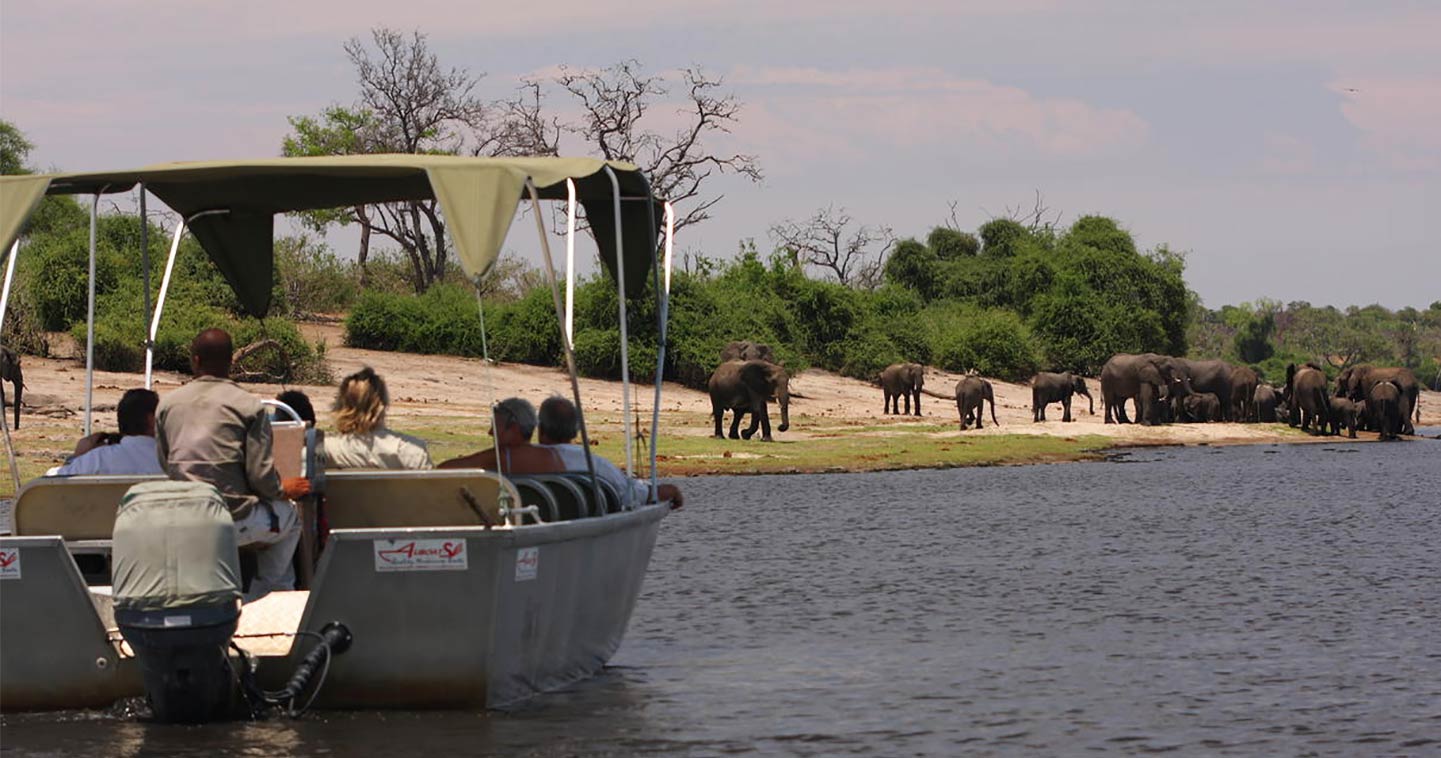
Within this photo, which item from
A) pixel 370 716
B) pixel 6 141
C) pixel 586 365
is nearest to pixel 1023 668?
pixel 370 716

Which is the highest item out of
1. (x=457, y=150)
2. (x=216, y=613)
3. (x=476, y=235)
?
(x=457, y=150)

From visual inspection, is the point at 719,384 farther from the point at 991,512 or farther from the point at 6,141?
the point at 6,141

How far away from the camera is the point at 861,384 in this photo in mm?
51188

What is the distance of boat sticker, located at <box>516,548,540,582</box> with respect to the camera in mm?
9398

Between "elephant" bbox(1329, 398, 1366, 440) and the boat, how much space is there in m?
42.0

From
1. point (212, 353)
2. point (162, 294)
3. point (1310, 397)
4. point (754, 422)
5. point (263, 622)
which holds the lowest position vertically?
point (263, 622)

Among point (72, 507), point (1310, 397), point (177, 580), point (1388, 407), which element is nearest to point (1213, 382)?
point (1310, 397)

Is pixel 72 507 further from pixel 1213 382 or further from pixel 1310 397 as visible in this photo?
pixel 1213 382

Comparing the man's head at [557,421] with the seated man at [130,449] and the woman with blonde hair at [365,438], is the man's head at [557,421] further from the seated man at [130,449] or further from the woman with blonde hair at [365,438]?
the seated man at [130,449]

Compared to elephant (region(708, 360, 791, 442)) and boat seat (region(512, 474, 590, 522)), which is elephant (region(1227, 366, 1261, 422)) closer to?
elephant (region(708, 360, 791, 442))

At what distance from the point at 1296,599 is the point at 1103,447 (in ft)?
79.9

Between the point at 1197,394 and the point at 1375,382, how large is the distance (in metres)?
4.63

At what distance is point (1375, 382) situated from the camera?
165ft

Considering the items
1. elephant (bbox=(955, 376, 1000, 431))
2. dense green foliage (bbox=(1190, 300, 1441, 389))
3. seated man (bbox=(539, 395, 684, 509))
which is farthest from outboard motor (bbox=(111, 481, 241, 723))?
dense green foliage (bbox=(1190, 300, 1441, 389))
